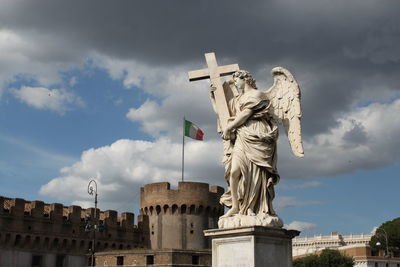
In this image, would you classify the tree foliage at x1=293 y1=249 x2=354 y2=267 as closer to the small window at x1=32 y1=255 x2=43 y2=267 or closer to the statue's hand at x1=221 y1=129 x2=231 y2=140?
the small window at x1=32 y1=255 x2=43 y2=267

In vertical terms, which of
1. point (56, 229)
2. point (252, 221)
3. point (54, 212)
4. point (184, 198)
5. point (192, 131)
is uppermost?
point (192, 131)

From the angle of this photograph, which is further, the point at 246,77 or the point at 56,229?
the point at 56,229

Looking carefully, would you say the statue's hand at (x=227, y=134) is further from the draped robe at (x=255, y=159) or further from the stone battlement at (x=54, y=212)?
the stone battlement at (x=54, y=212)

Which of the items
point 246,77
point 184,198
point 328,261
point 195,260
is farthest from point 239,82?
point 184,198

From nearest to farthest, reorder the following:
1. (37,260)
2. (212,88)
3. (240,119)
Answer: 1. (240,119)
2. (212,88)
3. (37,260)

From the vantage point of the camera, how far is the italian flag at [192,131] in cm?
5403

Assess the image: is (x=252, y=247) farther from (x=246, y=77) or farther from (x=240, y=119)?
(x=246, y=77)

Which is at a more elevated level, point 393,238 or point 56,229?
point 393,238

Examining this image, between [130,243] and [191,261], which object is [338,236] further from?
[191,261]

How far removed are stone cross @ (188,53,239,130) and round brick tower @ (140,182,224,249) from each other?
171 ft

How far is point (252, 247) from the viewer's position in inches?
335

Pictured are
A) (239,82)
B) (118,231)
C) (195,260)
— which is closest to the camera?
(239,82)

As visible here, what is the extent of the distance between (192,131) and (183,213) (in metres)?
11.4

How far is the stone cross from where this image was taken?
9727 millimetres
